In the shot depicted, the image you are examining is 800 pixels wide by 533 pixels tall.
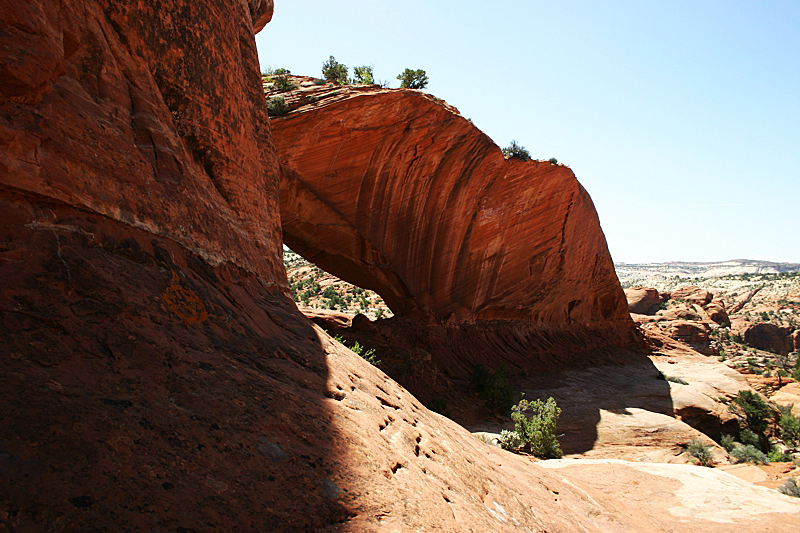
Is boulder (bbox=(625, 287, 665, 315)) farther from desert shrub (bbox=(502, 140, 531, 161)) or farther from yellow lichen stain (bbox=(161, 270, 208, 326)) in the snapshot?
yellow lichen stain (bbox=(161, 270, 208, 326))

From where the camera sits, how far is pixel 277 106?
13289mm

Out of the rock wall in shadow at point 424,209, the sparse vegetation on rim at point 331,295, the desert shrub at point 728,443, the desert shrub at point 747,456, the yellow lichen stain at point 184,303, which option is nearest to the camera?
the yellow lichen stain at point 184,303

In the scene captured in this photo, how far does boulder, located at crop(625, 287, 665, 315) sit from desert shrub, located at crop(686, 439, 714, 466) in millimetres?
37084

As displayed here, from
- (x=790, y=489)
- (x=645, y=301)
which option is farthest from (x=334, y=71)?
(x=645, y=301)

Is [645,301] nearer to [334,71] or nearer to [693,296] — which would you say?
[693,296]

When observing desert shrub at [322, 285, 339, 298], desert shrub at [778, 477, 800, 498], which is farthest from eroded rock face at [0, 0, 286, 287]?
desert shrub at [322, 285, 339, 298]

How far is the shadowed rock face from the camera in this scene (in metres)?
14.3

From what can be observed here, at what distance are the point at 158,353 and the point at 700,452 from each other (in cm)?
1471

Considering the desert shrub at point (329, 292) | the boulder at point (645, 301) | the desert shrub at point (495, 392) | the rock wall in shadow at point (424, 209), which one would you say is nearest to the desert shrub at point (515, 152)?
the rock wall in shadow at point (424, 209)

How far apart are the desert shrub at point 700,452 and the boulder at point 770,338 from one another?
38.8 metres

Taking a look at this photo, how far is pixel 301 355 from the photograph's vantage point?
4898 millimetres

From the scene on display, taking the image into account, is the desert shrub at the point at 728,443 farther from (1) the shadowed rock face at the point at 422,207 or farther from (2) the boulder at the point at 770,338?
(2) the boulder at the point at 770,338

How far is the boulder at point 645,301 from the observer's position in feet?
155

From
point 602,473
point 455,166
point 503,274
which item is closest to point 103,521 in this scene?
point 602,473
